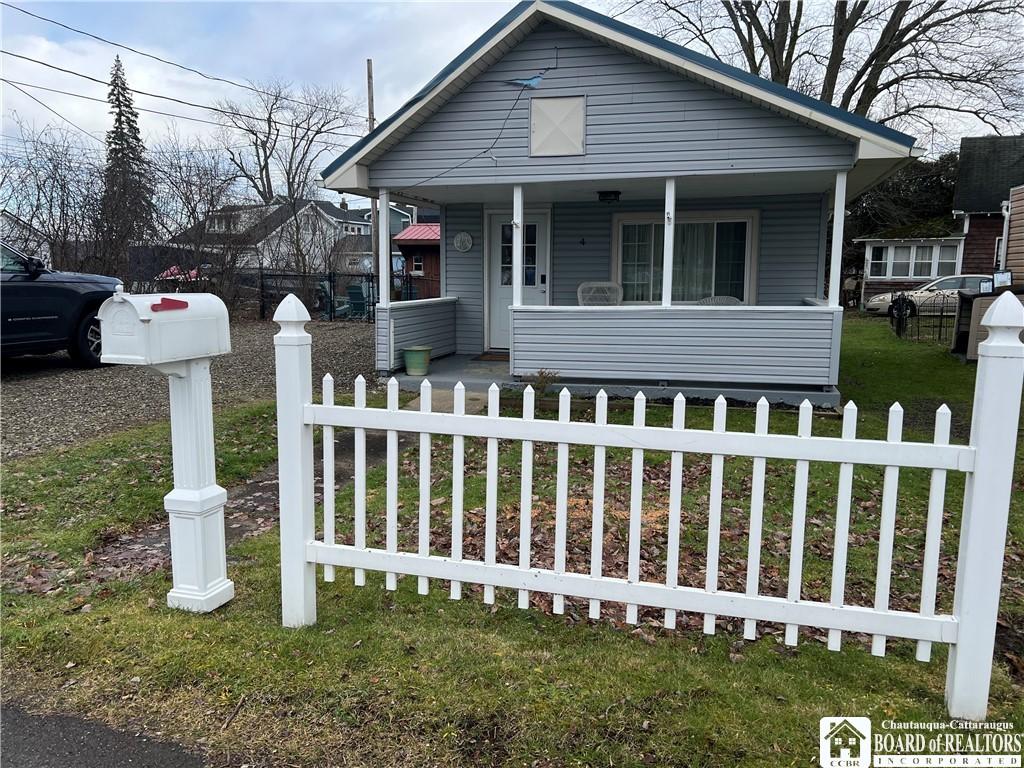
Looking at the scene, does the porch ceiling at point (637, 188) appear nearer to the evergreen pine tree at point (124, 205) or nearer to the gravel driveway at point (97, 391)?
the gravel driveway at point (97, 391)

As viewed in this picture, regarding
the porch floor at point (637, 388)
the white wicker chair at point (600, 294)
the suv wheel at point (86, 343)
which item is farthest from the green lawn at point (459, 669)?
the white wicker chair at point (600, 294)

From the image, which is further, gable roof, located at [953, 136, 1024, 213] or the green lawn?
gable roof, located at [953, 136, 1024, 213]

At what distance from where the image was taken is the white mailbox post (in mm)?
2766

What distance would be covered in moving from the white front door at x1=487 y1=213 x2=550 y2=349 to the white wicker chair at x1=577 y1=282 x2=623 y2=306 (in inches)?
30.2

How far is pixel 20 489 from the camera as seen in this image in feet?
16.0

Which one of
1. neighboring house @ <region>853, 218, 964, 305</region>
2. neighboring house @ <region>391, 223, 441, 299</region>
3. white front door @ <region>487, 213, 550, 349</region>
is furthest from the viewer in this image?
neighboring house @ <region>853, 218, 964, 305</region>

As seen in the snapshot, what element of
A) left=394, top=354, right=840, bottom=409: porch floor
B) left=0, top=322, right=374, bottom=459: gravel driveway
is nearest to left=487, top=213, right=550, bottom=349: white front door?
left=394, top=354, right=840, bottom=409: porch floor

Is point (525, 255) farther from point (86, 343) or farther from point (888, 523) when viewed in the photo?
point (888, 523)

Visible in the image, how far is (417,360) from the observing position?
967 cm

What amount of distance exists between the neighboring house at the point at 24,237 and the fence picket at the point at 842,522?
48.0ft

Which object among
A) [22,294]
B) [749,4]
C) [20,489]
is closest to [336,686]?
[20,489]

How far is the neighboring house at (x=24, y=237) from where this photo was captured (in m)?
13.2

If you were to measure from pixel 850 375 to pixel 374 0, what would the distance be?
883 centimetres

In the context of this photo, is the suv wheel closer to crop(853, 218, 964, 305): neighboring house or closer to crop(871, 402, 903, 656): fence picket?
crop(871, 402, 903, 656): fence picket
